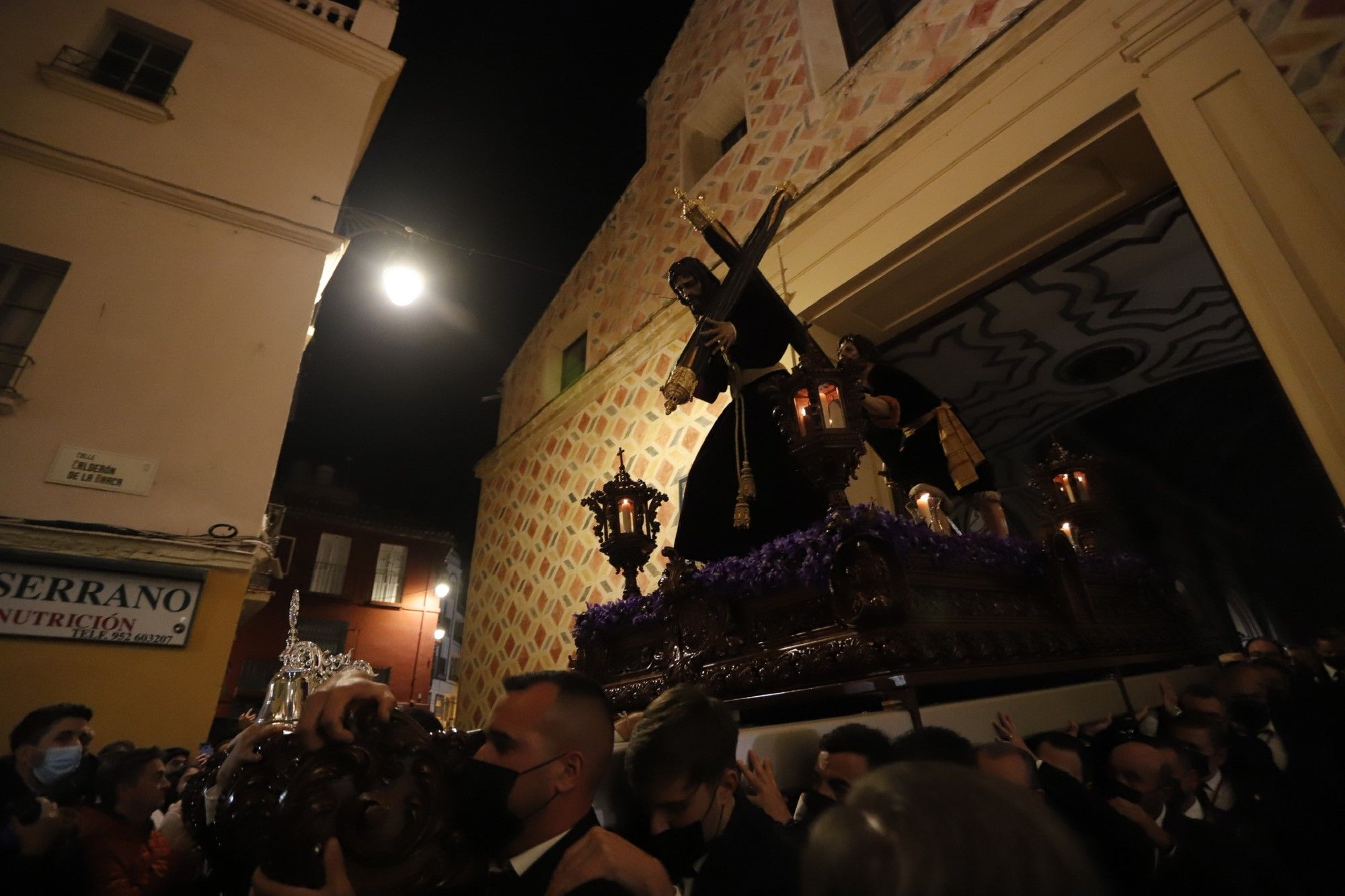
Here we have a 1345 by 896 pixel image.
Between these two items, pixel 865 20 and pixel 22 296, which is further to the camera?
pixel 865 20

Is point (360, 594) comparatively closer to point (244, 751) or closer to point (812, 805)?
point (812, 805)

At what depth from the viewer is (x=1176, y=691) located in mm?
3809

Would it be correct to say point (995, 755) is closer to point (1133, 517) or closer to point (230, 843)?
point (230, 843)

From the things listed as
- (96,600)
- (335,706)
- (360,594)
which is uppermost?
(360,594)

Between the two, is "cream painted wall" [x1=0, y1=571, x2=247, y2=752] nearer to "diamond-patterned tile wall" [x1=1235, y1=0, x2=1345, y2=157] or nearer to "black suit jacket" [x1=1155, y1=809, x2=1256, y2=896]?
"black suit jacket" [x1=1155, y1=809, x2=1256, y2=896]

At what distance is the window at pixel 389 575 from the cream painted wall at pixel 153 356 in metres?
14.0

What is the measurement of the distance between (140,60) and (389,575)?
1449cm

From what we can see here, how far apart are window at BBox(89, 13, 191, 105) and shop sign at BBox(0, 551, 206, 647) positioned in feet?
14.9

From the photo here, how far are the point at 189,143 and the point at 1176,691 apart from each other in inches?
356

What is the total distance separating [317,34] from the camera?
716cm

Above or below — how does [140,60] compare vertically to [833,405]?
above

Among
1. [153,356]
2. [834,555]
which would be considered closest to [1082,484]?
[834,555]

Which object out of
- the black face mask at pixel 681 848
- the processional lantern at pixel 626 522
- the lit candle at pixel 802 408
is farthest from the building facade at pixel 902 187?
the black face mask at pixel 681 848

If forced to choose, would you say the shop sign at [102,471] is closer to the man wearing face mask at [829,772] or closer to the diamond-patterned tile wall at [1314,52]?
the man wearing face mask at [829,772]
